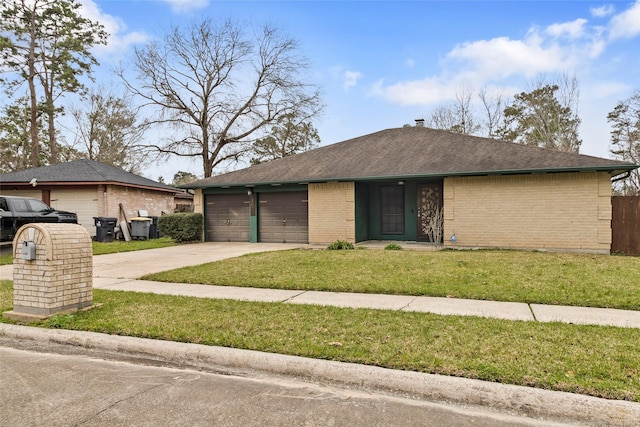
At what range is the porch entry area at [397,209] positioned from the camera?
15.4m

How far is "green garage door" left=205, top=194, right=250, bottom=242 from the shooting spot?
17.6 m

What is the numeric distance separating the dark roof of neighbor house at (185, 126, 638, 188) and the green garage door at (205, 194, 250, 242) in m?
0.85

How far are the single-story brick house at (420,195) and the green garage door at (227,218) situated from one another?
1.8 inches

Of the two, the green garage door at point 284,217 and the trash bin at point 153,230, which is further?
the trash bin at point 153,230

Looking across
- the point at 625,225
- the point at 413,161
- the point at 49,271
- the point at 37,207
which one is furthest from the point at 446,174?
the point at 37,207

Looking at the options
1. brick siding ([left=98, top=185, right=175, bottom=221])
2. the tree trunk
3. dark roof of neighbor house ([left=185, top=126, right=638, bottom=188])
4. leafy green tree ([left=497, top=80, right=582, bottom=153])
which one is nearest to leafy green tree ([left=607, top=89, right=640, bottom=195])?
leafy green tree ([left=497, top=80, right=582, bottom=153])

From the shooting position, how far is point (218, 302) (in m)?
6.24

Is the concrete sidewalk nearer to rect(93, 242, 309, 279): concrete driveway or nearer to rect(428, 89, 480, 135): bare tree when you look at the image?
rect(93, 242, 309, 279): concrete driveway

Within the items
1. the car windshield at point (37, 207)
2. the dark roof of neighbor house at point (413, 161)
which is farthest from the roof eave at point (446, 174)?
the car windshield at point (37, 207)

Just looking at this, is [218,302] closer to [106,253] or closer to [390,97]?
[106,253]

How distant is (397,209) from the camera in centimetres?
1611

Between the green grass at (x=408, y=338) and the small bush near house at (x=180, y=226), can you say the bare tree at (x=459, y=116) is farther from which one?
the green grass at (x=408, y=338)

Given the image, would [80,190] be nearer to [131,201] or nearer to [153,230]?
[131,201]

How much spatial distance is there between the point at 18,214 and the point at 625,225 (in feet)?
64.3
